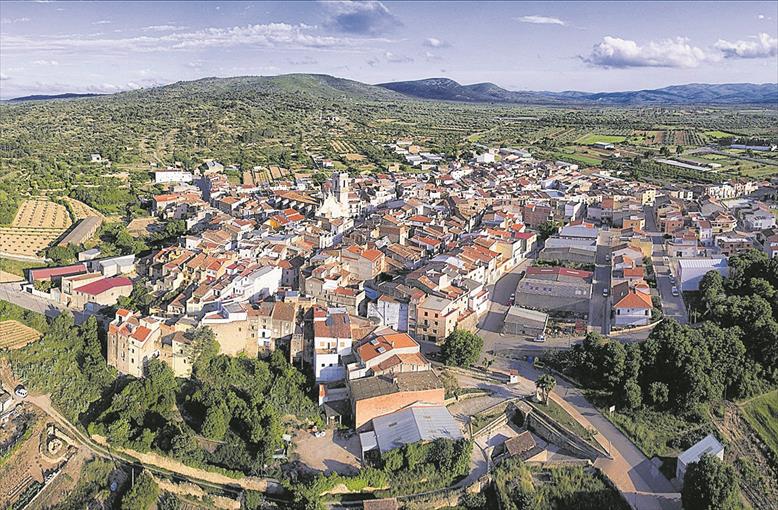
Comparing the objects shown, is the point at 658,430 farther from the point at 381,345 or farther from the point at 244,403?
the point at 244,403

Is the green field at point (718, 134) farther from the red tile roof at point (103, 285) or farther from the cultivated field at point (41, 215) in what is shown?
the red tile roof at point (103, 285)

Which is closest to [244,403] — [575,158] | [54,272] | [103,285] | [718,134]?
[103,285]

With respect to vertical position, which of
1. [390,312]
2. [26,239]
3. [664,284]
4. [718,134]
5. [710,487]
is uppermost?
[718,134]

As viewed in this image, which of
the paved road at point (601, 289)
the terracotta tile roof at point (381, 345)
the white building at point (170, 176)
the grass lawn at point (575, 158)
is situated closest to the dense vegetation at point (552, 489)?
the terracotta tile roof at point (381, 345)

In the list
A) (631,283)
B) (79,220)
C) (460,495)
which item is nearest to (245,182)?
(79,220)

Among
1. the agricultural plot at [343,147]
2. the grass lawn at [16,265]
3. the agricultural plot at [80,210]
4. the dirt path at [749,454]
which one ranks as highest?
the agricultural plot at [343,147]
